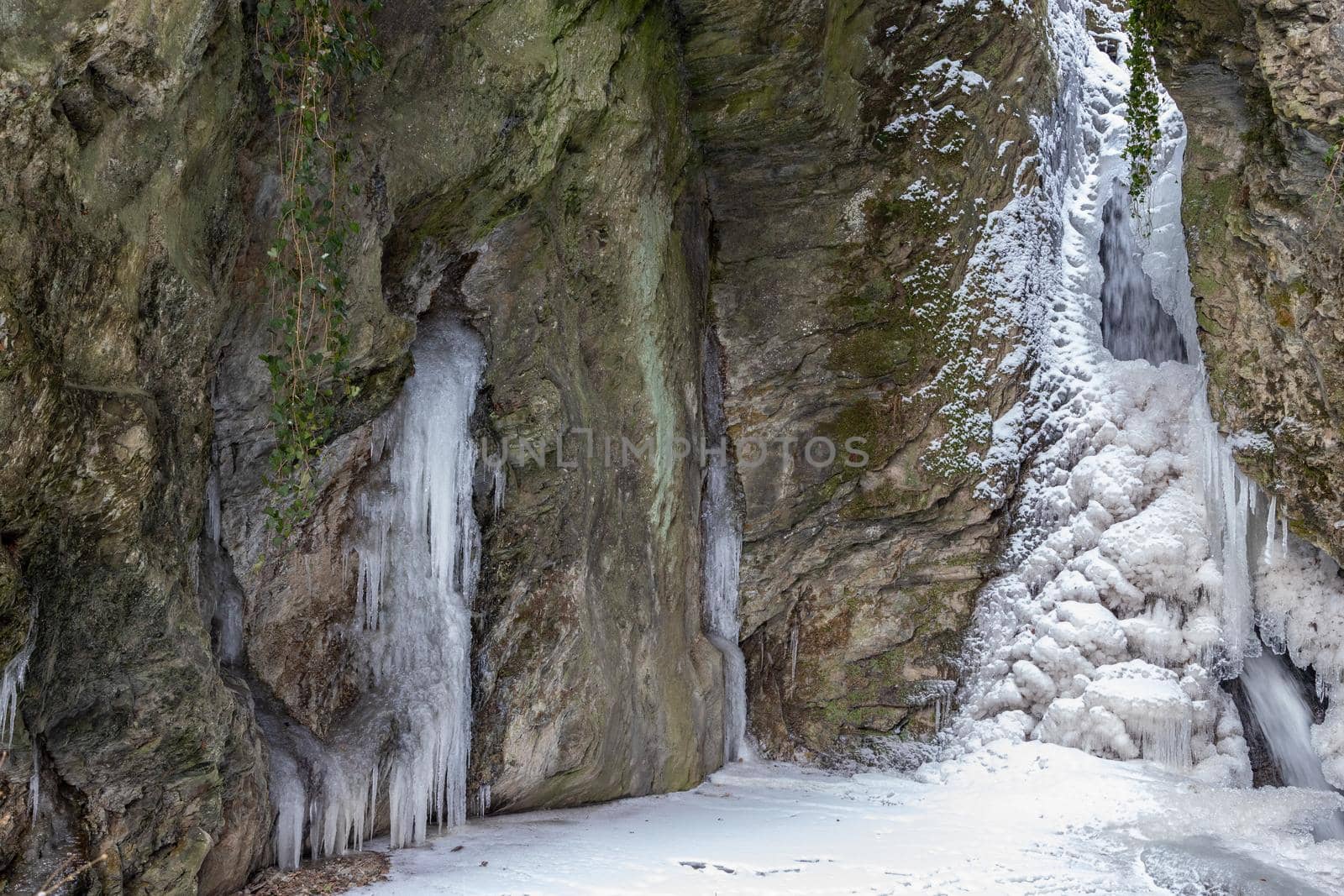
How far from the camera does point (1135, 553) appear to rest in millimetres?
7117

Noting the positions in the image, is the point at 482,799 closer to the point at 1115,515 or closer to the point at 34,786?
the point at 34,786

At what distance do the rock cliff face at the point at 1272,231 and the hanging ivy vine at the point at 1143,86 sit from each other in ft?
0.47

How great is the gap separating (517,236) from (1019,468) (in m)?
3.87

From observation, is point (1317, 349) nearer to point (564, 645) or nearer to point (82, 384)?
point (564, 645)

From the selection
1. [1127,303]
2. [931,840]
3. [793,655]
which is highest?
[1127,303]

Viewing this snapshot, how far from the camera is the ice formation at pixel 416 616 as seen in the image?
535 cm

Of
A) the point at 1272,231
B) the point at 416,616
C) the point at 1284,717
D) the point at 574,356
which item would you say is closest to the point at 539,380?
the point at 574,356

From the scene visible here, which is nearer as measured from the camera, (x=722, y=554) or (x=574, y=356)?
(x=574, y=356)

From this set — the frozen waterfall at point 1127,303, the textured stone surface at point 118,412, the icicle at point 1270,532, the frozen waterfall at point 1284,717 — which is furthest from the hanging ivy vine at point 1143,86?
the textured stone surface at point 118,412

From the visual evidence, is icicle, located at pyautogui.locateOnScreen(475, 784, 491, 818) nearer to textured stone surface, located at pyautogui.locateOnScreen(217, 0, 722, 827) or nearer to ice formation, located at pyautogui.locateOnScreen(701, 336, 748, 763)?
textured stone surface, located at pyautogui.locateOnScreen(217, 0, 722, 827)

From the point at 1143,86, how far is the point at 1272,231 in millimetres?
1590

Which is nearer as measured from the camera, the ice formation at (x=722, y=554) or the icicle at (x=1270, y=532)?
the icicle at (x=1270, y=532)

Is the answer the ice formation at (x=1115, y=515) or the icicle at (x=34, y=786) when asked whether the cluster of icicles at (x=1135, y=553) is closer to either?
the ice formation at (x=1115, y=515)

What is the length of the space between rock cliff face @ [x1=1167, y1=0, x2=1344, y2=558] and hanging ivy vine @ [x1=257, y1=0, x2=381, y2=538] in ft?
14.4
